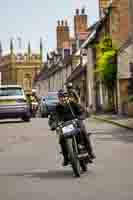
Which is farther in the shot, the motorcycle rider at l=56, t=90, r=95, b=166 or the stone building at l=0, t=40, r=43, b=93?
the stone building at l=0, t=40, r=43, b=93

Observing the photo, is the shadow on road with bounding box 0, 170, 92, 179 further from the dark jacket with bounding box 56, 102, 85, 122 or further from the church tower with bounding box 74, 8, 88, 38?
the church tower with bounding box 74, 8, 88, 38

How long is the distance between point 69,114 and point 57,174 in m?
1.21

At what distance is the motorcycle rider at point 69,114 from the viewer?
14328 millimetres

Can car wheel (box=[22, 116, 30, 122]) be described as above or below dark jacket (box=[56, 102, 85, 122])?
below

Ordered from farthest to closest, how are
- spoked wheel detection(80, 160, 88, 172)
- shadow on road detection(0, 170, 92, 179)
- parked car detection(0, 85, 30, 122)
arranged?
parked car detection(0, 85, 30, 122)
spoked wheel detection(80, 160, 88, 172)
shadow on road detection(0, 170, 92, 179)

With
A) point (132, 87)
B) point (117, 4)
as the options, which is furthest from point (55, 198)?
point (117, 4)

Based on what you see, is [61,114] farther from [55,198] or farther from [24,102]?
[24,102]

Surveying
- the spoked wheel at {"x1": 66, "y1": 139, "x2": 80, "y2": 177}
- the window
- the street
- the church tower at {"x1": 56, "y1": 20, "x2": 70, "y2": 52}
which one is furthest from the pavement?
the church tower at {"x1": 56, "y1": 20, "x2": 70, "y2": 52}

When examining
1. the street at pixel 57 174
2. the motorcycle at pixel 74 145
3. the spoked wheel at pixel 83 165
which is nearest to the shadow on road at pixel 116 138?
the street at pixel 57 174

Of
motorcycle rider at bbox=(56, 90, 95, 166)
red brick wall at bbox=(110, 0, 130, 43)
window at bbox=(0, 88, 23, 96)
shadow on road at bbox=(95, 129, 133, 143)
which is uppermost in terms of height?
red brick wall at bbox=(110, 0, 130, 43)

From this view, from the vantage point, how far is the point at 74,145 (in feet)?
46.0

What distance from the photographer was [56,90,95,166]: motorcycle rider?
564 inches

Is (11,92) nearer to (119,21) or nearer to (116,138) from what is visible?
(116,138)

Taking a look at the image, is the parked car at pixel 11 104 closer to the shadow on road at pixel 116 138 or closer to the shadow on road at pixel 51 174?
the shadow on road at pixel 116 138
